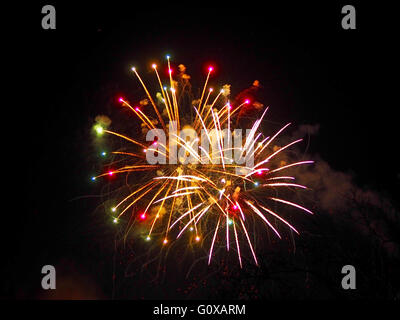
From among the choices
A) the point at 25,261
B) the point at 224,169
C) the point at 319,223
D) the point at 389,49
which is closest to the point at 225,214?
the point at 224,169

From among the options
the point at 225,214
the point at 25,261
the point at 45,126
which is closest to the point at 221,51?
the point at 225,214

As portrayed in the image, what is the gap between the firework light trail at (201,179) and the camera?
797 cm

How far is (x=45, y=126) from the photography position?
30.0 feet

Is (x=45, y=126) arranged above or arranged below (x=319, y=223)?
above

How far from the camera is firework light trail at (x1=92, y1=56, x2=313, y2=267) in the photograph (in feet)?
26.1

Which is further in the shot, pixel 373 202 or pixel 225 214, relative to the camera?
pixel 373 202

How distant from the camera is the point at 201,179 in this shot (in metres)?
7.77

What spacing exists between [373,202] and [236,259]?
Result: 4215mm

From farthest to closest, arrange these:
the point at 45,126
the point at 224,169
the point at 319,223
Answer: the point at 45,126 < the point at 319,223 < the point at 224,169

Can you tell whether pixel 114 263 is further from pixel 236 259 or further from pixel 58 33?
pixel 58 33

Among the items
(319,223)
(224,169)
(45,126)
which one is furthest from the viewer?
(45,126)

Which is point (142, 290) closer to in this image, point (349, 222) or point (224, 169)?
point (224, 169)

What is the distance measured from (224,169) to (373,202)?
4420mm

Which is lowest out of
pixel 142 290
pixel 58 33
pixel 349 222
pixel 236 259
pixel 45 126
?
pixel 142 290
